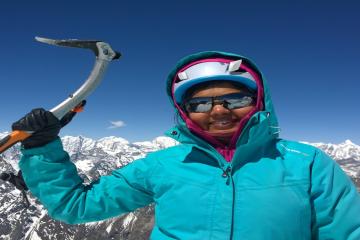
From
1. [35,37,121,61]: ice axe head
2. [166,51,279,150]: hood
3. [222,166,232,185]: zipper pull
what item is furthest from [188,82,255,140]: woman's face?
[35,37,121,61]: ice axe head

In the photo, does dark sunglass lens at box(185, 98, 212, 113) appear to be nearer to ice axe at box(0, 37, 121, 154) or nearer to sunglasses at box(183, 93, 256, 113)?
sunglasses at box(183, 93, 256, 113)

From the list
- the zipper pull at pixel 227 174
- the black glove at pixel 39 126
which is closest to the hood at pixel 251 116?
the zipper pull at pixel 227 174

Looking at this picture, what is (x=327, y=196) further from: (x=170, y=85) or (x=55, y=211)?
(x=55, y=211)

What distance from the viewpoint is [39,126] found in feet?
15.4

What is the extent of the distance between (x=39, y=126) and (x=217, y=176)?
248 cm

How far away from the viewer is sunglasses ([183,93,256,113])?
16.0 feet

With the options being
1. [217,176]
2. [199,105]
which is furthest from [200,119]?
[217,176]

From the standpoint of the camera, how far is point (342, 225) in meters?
4.00

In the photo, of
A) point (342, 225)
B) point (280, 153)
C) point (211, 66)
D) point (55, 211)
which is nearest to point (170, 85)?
point (211, 66)

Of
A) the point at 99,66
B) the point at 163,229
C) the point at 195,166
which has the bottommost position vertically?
the point at 163,229

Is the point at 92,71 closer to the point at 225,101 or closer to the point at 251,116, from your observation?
the point at 225,101

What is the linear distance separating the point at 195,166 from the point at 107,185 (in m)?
1.48

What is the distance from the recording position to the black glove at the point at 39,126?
184 inches

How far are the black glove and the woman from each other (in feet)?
0.05
